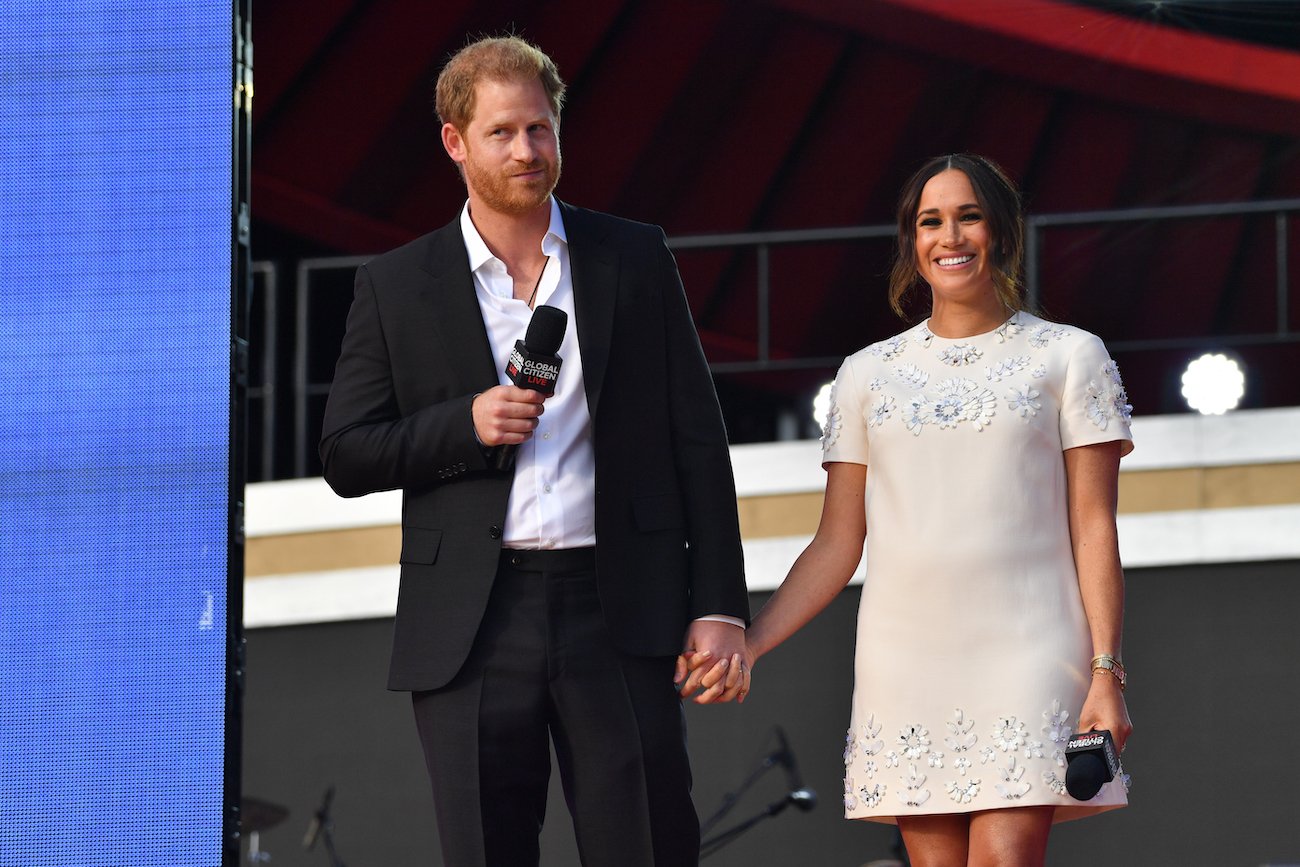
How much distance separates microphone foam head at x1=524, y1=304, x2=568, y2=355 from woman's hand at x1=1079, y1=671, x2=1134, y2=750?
0.77m

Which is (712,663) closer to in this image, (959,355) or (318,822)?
(959,355)

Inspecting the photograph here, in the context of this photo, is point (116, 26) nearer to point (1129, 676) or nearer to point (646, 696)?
point (646, 696)

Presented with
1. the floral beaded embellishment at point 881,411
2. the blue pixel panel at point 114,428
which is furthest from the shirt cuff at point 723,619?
the blue pixel panel at point 114,428

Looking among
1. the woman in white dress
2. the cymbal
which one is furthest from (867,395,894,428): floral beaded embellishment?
the cymbal

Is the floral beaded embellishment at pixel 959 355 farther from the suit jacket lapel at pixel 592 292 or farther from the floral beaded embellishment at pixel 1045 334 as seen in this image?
the suit jacket lapel at pixel 592 292

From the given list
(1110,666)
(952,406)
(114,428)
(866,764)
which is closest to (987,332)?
(952,406)

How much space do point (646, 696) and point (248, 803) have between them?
365cm

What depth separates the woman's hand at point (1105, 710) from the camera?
197 cm

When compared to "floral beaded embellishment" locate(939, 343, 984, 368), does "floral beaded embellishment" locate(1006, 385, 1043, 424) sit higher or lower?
lower

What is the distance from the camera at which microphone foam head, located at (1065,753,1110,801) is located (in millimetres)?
1886

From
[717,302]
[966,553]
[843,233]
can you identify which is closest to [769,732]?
[843,233]

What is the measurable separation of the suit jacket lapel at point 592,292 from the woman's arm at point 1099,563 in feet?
2.02

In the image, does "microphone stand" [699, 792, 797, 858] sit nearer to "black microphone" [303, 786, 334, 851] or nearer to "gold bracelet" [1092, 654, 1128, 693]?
"black microphone" [303, 786, 334, 851]

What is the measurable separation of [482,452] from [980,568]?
2.13 feet
